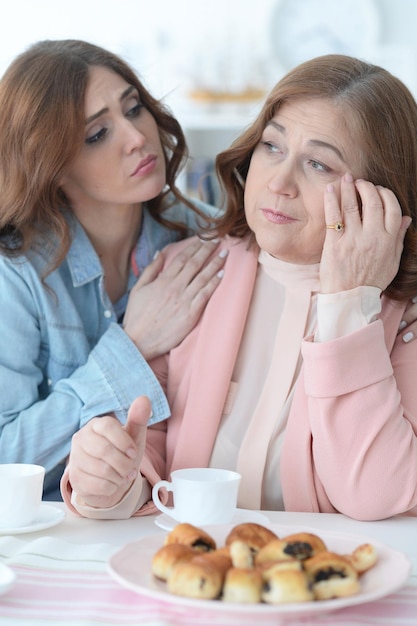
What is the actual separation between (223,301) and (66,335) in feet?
1.12

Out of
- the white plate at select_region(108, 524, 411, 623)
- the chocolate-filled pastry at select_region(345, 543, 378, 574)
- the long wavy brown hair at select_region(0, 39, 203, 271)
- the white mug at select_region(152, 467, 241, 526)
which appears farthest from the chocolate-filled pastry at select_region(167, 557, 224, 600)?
the long wavy brown hair at select_region(0, 39, 203, 271)

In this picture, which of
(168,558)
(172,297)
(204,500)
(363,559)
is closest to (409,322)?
(172,297)

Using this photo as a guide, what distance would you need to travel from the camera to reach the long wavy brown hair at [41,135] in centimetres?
167

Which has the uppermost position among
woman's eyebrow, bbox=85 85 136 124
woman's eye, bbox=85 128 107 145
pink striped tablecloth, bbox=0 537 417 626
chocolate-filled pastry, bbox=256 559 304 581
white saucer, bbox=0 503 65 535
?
woman's eyebrow, bbox=85 85 136 124

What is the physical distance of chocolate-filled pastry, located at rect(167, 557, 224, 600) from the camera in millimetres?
827

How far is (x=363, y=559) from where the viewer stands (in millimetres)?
919

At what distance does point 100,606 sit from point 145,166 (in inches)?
40.2

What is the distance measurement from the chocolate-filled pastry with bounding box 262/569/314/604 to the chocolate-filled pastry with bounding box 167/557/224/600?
0.05m

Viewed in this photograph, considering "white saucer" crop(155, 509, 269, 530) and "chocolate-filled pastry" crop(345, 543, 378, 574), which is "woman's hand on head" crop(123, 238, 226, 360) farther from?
"chocolate-filled pastry" crop(345, 543, 378, 574)

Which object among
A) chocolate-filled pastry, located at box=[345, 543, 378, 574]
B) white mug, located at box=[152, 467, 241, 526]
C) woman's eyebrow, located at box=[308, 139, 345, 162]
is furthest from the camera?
woman's eyebrow, located at box=[308, 139, 345, 162]

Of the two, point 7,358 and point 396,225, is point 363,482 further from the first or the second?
point 7,358

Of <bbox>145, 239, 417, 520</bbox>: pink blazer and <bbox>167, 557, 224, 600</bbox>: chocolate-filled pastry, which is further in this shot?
<bbox>145, 239, 417, 520</bbox>: pink blazer

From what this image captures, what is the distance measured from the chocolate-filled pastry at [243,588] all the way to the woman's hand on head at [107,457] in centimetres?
40

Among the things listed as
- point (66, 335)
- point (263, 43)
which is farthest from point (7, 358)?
point (263, 43)
